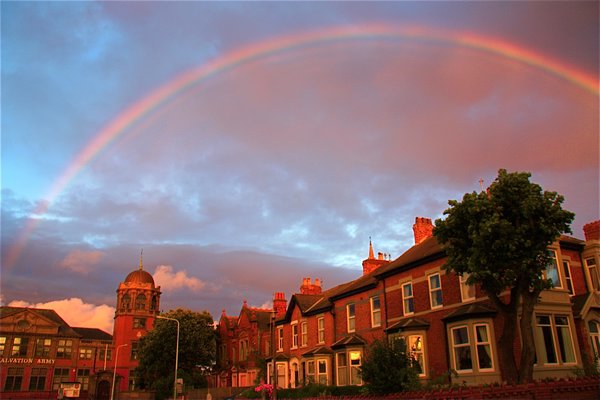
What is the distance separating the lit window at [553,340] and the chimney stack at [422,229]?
631 inches

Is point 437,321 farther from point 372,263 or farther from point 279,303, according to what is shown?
point 279,303

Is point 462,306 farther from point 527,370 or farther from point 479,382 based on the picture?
point 527,370

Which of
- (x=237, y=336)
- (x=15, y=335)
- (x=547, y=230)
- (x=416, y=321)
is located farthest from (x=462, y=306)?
(x=15, y=335)

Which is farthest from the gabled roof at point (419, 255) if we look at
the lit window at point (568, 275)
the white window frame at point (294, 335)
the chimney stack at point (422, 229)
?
the white window frame at point (294, 335)

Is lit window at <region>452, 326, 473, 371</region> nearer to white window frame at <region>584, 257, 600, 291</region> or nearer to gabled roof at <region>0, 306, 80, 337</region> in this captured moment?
white window frame at <region>584, 257, 600, 291</region>

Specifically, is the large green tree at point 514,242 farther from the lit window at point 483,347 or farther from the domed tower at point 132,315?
the domed tower at point 132,315

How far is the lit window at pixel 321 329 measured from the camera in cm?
4506

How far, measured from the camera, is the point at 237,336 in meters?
67.6

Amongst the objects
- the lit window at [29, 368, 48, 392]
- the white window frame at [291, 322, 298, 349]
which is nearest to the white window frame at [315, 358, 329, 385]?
the white window frame at [291, 322, 298, 349]

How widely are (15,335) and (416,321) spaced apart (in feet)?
242

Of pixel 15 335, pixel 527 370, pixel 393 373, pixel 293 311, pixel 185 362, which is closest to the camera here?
pixel 527 370

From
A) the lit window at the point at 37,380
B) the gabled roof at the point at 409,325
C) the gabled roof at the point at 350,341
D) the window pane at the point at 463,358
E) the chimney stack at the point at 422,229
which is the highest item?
the chimney stack at the point at 422,229

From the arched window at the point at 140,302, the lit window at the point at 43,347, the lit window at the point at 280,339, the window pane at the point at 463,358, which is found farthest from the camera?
the arched window at the point at 140,302

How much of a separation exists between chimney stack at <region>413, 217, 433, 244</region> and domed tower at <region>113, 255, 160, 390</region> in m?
61.6
